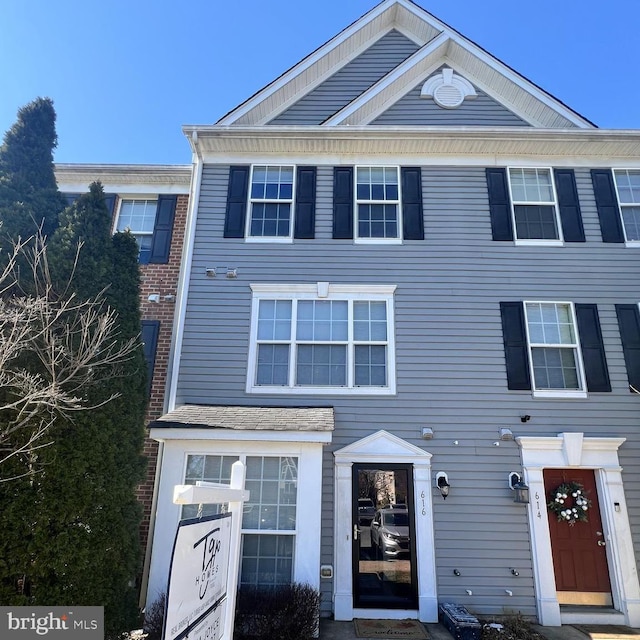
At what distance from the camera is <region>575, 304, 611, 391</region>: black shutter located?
7.47 m

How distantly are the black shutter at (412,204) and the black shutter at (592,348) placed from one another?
311 centimetres

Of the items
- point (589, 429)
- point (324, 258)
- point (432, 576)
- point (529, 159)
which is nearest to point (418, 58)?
point (529, 159)

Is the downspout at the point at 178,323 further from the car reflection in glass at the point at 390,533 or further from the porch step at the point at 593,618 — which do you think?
the porch step at the point at 593,618

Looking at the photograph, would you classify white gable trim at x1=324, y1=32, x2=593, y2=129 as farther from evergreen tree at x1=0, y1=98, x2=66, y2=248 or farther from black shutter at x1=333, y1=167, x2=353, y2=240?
evergreen tree at x1=0, y1=98, x2=66, y2=248

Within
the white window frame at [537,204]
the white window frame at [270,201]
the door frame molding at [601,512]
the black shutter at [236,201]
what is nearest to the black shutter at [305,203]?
the white window frame at [270,201]

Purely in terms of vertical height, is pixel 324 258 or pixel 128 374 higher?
pixel 324 258

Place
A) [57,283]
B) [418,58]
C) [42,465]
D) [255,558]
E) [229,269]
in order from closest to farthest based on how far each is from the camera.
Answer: [42,465] → [57,283] → [255,558] → [229,269] → [418,58]

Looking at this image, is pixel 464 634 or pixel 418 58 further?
pixel 418 58

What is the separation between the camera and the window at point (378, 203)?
840 centimetres

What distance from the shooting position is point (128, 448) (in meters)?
5.64

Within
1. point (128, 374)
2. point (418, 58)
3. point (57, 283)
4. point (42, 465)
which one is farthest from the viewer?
point (418, 58)

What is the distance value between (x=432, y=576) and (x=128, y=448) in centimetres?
465

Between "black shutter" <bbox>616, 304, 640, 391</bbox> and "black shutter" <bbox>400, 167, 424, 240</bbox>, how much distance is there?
12.3 feet

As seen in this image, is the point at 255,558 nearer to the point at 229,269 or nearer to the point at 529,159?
the point at 229,269
